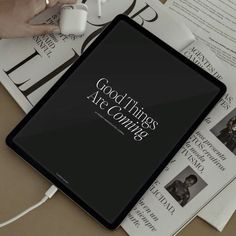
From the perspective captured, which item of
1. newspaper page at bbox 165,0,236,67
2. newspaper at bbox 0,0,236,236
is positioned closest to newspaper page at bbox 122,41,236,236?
newspaper at bbox 0,0,236,236

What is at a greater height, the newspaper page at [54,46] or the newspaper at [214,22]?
the newspaper at [214,22]

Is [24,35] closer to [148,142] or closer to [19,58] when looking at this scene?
[19,58]

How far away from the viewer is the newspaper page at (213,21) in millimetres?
816

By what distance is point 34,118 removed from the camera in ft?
2.45

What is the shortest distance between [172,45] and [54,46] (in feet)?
0.68

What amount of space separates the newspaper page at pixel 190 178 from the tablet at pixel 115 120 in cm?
2

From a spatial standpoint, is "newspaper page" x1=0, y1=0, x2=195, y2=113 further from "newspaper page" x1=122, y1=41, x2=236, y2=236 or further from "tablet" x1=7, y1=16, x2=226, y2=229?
"newspaper page" x1=122, y1=41, x2=236, y2=236

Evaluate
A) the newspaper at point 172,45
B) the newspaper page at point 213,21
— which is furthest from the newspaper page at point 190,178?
the newspaper page at point 213,21

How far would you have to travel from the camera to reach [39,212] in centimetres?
72

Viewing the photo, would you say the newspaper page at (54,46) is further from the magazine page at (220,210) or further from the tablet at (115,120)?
the magazine page at (220,210)

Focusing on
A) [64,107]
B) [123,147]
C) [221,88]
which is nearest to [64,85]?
[64,107]

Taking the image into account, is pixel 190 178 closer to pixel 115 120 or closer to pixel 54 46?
pixel 115 120

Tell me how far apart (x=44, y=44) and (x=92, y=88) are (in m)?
0.13

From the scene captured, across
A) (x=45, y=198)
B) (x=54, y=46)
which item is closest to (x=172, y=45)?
(x=54, y=46)
